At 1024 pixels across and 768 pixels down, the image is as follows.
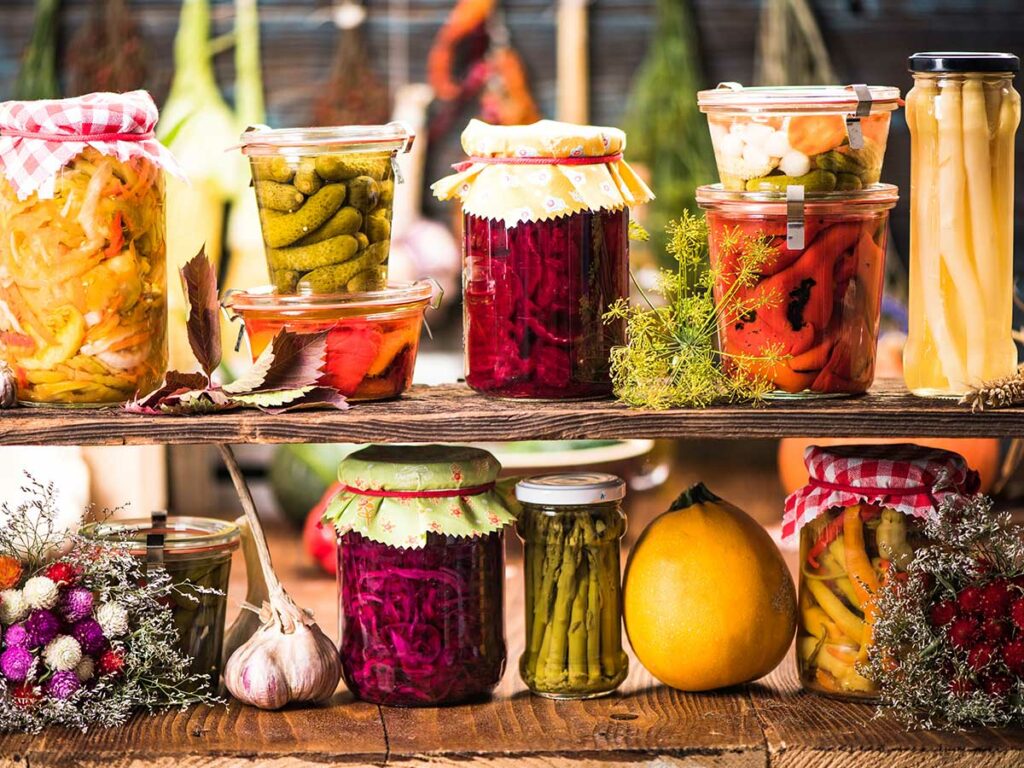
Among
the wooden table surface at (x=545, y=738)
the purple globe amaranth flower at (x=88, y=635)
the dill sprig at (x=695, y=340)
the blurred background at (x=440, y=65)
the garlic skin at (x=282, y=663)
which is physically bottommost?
the wooden table surface at (x=545, y=738)

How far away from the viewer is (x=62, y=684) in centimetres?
131

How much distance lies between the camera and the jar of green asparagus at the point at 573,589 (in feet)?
4.51

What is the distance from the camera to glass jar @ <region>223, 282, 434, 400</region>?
134cm

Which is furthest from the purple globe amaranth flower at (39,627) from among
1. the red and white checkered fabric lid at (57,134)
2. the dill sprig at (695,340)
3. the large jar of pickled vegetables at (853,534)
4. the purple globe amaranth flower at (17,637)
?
the large jar of pickled vegetables at (853,534)

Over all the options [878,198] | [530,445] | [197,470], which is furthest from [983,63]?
[197,470]

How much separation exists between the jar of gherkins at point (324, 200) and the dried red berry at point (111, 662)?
0.35 m

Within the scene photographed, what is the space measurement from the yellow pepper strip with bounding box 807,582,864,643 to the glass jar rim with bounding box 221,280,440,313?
A: 1.44 ft

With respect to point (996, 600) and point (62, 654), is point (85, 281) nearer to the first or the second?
point (62, 654)

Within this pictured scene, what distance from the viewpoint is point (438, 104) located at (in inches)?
93.5

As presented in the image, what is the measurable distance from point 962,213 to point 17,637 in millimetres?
869

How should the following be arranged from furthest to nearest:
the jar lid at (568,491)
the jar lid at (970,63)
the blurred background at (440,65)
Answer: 1. the blurred background at (440,65)
2. the jar lid at (568,491)
3. the jar lid at (970,63)

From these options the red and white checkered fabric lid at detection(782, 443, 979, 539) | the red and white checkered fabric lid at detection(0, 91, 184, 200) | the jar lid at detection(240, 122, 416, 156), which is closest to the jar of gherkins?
the jar lid at detection(240, 122, 416, 156)

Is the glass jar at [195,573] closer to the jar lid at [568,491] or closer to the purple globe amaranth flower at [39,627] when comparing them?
the purple globe amaranth flower at [39,627]

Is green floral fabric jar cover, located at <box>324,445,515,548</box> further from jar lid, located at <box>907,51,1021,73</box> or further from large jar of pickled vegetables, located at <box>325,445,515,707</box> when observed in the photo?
jar lid, located at <box>907,51,1021,73</box>
